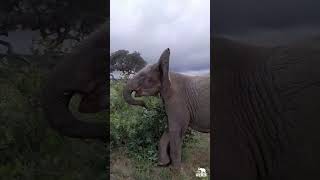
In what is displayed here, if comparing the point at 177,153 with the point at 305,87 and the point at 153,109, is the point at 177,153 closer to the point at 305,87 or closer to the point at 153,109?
the point at 153,109

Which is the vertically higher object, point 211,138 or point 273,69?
point 273,69

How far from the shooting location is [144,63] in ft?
9.39

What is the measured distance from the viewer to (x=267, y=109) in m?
2.93

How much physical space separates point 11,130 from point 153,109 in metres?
0.94

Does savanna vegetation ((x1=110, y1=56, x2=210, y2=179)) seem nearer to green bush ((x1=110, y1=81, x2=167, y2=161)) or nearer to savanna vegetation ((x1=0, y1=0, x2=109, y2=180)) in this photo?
green bush ((x1=110, y1=81, x2=167, y2=161))

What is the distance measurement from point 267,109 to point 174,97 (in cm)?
61

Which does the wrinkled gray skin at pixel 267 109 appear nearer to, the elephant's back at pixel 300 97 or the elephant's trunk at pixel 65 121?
the elephant's back at pixel 300 97

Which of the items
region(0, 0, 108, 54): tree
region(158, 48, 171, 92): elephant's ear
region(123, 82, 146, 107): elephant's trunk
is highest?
region(0, 0, 108, 54): tree

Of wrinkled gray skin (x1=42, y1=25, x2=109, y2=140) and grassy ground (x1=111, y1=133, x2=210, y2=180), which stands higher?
wrinkled gray skin (x1=42, y1=25, x2=109, y2=140)

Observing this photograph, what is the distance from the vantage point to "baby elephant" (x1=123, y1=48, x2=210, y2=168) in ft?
9.49

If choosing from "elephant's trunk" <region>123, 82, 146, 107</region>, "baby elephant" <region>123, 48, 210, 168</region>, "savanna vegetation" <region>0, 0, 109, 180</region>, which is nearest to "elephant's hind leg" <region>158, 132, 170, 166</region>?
"baby elephant" <region>123, 48, 210, 168</region>

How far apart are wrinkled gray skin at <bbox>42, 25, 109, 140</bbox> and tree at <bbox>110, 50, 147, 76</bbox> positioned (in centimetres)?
7

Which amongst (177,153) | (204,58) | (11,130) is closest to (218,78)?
(204,58)

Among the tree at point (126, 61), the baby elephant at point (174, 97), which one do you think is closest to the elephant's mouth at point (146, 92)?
the baby elephant at point (174, 97)
